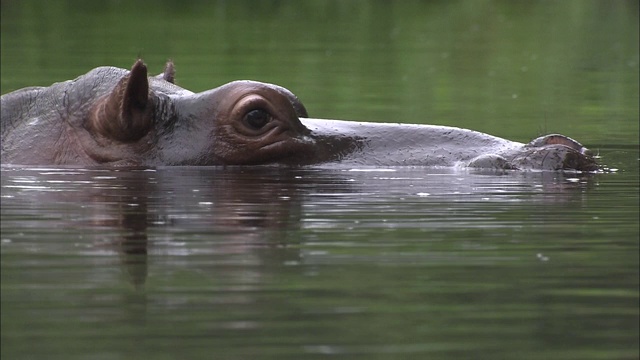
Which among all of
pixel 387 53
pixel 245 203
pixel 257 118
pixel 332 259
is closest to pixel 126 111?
pixel 257 118

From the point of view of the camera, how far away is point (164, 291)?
652cm

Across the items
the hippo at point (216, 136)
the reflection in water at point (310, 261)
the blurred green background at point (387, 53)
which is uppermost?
the blurred green background at point (387, 53)

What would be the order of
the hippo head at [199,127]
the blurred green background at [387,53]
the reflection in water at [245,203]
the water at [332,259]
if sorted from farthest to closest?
the blurred green background at [387,53] < the hippo head at [199,127] < the reflection in water at [245,203] < the water at [332,259]

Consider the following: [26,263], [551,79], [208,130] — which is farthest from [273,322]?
[551,79]

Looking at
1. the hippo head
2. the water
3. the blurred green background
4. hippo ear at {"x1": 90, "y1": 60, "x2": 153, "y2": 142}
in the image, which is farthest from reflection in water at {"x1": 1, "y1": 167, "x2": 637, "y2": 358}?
the blurred green background

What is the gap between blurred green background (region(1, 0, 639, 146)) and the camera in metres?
17.3

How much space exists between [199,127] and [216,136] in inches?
4.8

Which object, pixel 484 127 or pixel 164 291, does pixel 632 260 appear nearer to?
pixel 164 291

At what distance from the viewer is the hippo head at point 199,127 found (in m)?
10.2

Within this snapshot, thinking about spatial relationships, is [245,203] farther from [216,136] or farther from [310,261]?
[310,261]

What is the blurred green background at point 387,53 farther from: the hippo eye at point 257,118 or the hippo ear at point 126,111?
the hippo eye at point 257,118

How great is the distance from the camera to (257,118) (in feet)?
33.7

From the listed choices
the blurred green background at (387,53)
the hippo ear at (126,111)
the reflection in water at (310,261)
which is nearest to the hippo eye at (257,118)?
the reflection in water at (310,261)

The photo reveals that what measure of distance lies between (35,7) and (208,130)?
75.7 feet
